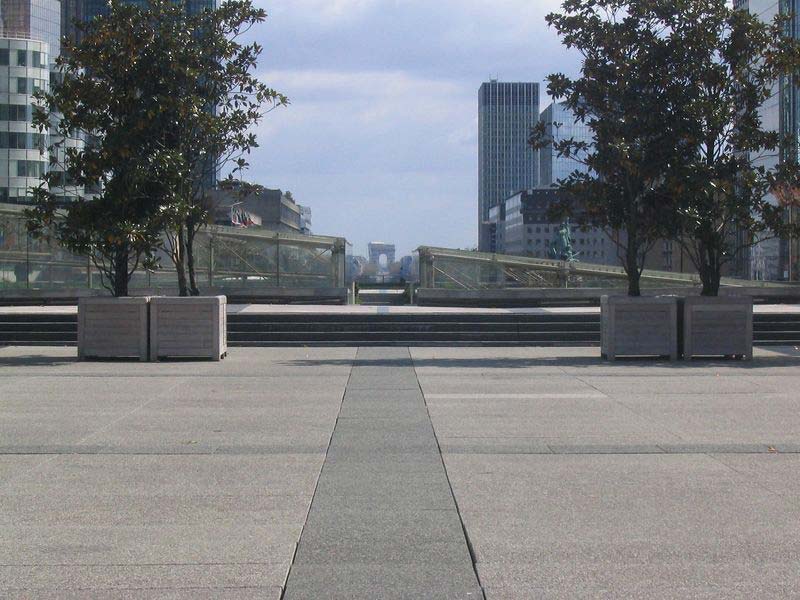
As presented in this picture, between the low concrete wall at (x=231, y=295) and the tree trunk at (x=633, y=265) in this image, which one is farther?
the low concrete wall at (x=231, y=295)

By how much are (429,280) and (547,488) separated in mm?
24461

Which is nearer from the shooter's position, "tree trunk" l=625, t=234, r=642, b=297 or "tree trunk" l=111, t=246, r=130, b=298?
"tree trunk" l=111, t=246, r=130, b=298

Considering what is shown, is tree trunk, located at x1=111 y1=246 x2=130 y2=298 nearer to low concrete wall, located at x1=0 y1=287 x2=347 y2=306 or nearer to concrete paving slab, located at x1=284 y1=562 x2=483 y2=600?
low concrete wall, located at x1=0 y1=287 x2=347 y2=306

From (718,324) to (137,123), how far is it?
1111 centimetres

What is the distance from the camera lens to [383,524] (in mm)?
6609

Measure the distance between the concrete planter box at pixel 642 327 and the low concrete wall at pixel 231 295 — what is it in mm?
13961

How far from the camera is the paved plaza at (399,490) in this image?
18.3 feet

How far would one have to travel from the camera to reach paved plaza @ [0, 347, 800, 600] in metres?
5.57

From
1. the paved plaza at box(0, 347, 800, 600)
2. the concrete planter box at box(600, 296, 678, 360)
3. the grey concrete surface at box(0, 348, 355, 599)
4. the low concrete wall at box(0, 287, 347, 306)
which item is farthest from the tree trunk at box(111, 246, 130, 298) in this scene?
the low concrete wall at box(0, 287, 347, 306)

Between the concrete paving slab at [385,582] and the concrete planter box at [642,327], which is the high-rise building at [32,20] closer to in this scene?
the concrete planter box at [642,327]

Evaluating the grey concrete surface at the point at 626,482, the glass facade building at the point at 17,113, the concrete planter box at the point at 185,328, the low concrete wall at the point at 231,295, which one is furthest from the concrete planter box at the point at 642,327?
the glass facade building at the point at 17,113

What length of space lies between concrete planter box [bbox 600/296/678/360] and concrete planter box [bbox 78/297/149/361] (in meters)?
8.40

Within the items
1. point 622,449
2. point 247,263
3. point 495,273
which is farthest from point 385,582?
point 495,273

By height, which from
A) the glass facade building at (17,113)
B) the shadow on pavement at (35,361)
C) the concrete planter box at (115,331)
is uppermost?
the glass facade building at (17,113)
